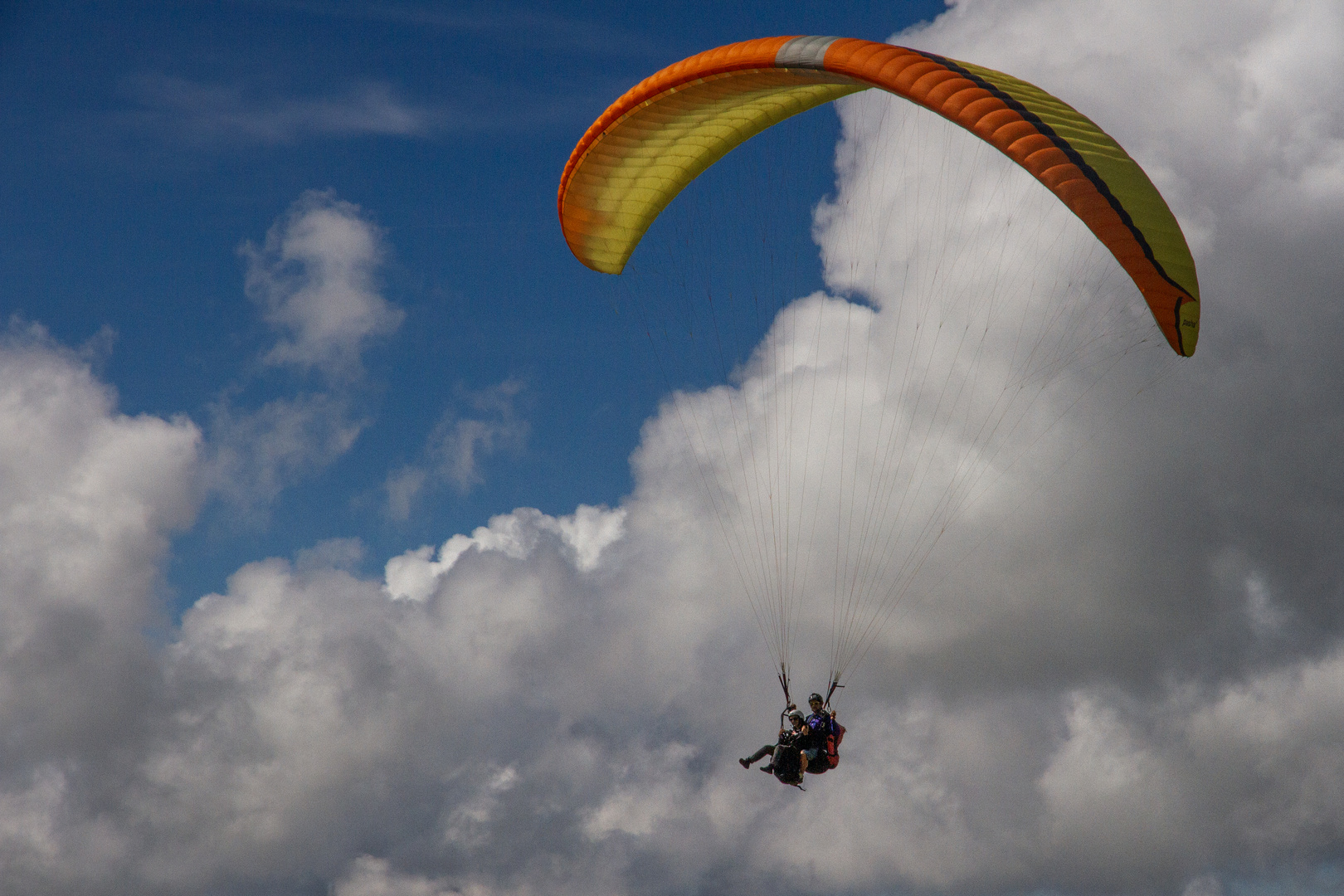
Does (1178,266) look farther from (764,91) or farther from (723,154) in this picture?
(723,154)

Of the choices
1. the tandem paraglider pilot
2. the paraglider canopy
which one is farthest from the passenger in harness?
the paraglider canopy

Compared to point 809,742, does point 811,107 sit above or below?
above

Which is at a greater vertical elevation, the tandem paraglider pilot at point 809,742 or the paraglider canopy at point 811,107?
the paraglider canopy at point 811,107

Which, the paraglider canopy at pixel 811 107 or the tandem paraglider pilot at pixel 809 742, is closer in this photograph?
the paraglider canopy at pixel 811 107

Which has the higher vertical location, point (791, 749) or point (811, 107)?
point (811, 107)

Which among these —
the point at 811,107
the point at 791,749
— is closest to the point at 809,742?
the point at 791,749

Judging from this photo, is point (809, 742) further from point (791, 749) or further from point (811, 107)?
point (811, 107)

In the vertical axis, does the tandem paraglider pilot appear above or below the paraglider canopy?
below

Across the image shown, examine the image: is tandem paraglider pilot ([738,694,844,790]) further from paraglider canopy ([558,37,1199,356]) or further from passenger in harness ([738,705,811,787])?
paraglider canopy ([558,37,1199,356])

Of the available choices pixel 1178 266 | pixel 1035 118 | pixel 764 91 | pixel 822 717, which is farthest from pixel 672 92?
pixel 822 717

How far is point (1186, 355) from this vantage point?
58.1 ft

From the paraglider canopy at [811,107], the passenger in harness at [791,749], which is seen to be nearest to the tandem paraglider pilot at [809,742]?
the passenger in harness at [791,749]

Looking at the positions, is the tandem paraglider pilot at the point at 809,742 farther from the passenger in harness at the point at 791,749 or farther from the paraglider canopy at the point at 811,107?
the paraglider canopy at the point at 811,107

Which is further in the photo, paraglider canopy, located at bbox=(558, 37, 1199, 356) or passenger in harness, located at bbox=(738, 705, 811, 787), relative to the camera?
passenger in harness, located at bbox=(738, 705, 811, 787)
